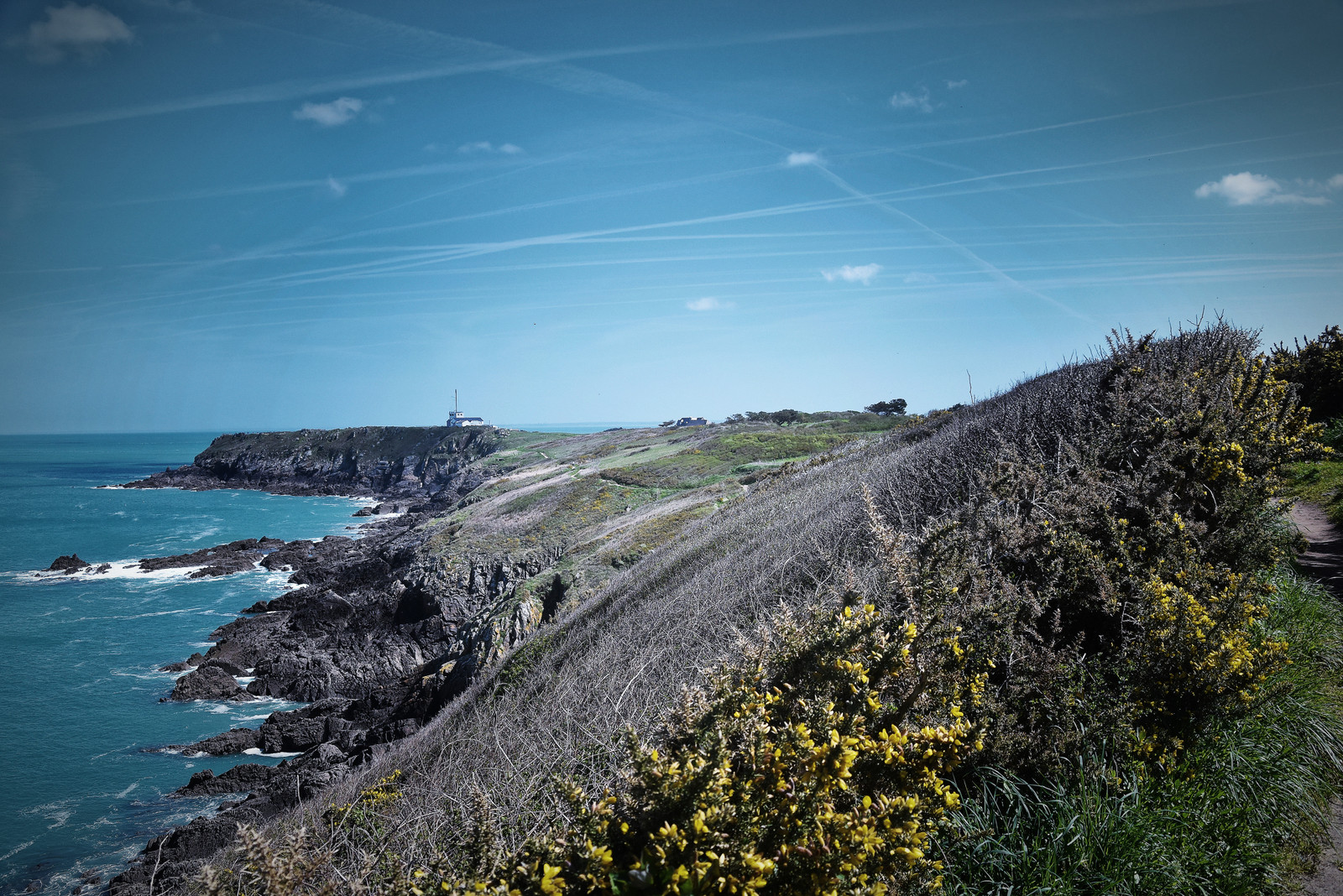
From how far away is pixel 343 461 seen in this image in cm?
7812

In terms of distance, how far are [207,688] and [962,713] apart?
22291mm

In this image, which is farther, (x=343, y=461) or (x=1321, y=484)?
(x=343, y=461)

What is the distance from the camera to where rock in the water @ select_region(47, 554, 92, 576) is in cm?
3370

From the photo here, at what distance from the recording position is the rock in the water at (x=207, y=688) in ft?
60.2

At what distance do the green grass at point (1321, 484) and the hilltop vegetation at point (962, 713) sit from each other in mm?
2850

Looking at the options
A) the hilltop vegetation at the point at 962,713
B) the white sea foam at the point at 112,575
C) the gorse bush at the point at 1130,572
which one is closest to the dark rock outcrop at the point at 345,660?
the hilltop vegetation at the point at 962,713

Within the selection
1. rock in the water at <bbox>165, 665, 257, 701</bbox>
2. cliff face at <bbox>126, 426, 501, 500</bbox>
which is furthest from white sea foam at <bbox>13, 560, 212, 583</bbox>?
cliff face at <bbox>126, 426, 501, 500</bbox>

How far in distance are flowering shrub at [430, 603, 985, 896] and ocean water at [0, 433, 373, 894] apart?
13.8m

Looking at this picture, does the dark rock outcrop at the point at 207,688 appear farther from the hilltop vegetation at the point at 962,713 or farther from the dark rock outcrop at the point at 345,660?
the hilltop vegetation at the point at 962,713

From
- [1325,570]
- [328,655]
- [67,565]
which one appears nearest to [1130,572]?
[1325,570]

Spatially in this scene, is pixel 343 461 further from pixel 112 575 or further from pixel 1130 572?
pixel 1130 572

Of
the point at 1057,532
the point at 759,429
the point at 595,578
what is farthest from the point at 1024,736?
the point at 759,429

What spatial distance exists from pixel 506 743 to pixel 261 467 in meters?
91.0

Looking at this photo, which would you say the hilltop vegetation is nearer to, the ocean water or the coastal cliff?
the coastal cliff
